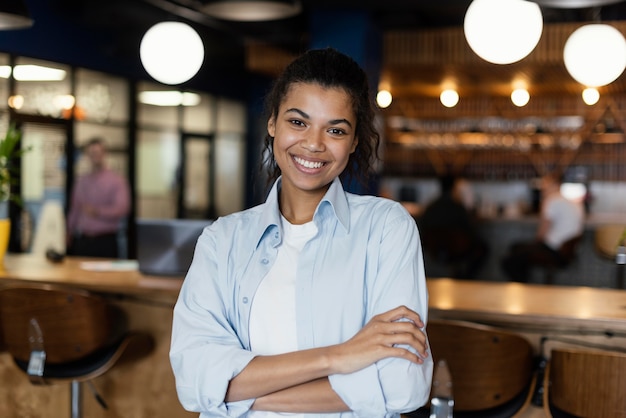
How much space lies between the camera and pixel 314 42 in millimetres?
8844

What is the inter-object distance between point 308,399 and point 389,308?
9.7 inches

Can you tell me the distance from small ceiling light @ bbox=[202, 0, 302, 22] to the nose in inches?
A: 118

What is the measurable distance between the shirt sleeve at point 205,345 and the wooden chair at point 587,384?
1544 mm

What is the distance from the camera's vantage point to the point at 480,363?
9.70 feet

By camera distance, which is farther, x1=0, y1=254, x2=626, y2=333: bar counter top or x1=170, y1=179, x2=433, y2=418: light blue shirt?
x1=0, y1=254, x2=626, y2=333: bar counter top

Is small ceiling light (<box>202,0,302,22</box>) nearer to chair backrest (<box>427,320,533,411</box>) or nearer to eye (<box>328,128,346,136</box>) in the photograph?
chair backrest (<box>427,320,533,411</box>)

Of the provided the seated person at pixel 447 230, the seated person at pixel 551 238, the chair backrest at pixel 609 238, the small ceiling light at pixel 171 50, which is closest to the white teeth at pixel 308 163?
the small ceiling light at pixel 171 50

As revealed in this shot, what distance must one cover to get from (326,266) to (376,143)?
0.39 m

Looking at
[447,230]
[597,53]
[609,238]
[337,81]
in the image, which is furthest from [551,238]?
Answer: [337,81]

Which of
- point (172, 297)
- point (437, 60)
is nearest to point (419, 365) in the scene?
point (172, 297)

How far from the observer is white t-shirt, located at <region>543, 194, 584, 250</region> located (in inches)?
327

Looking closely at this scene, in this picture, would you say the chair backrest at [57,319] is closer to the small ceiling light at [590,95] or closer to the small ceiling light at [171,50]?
the small ceiling light at [171,50]

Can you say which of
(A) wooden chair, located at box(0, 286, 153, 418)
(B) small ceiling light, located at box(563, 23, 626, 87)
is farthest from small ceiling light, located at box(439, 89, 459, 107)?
(A) wooden chair, located at box(0, 286, 153, 418)

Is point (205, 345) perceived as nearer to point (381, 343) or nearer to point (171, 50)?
point (381, 343)
